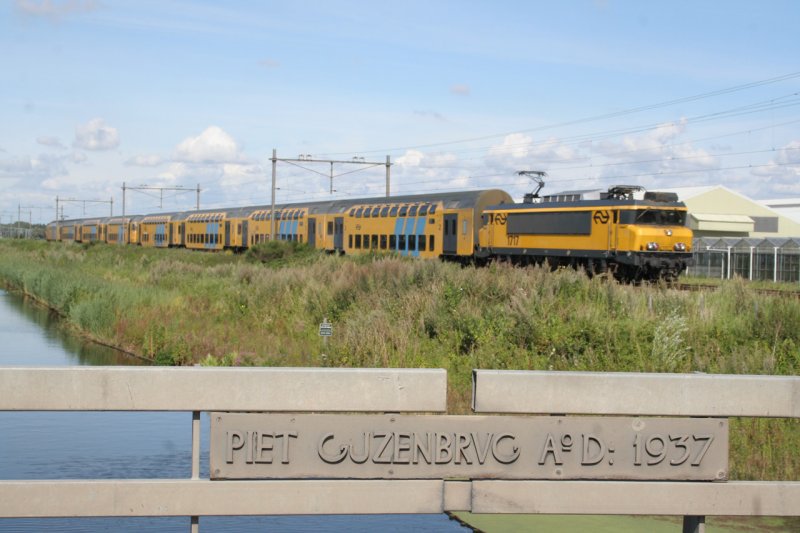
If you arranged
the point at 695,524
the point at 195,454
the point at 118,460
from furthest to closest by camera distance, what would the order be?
the point at 118,460
the point at 695,524
the point at 195,454

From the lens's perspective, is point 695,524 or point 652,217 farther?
point 652,217

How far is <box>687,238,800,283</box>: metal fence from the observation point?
4384cm

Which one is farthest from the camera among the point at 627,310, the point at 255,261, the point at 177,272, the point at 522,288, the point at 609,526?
the point at 255,261

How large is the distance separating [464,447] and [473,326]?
1041 centimetres

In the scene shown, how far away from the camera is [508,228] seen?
3566cm

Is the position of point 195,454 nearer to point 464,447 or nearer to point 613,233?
point 464,447

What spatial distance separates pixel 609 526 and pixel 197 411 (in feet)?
14.2

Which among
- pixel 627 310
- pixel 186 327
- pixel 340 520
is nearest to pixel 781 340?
pixel 627 310

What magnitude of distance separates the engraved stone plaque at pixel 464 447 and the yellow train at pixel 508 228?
69.6 feet

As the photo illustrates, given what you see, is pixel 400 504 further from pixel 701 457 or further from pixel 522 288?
pixel 522 288

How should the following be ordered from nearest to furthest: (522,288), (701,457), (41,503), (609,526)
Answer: (41,503), (701,457), (609,526), (522,288)

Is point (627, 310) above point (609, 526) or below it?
above

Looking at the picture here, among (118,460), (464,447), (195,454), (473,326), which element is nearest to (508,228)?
(473,326)

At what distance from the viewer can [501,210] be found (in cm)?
3616
